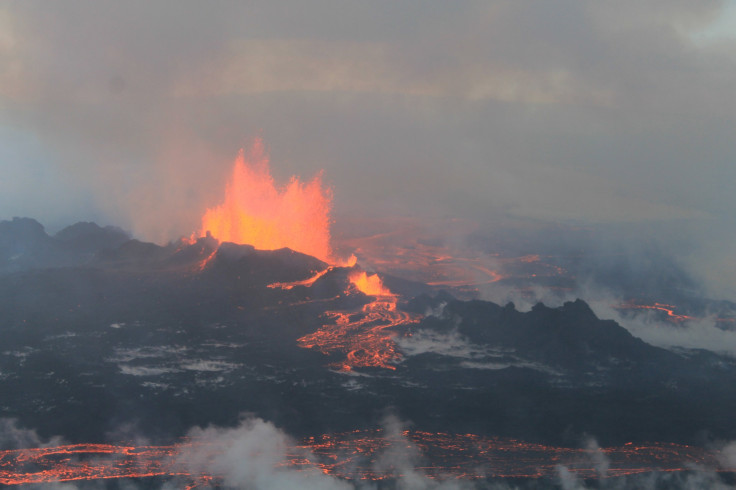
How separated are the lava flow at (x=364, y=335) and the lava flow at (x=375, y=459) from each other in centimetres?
3272

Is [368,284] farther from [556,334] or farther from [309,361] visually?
[309,361]

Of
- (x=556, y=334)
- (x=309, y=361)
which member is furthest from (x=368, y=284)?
(x=309, y=361)

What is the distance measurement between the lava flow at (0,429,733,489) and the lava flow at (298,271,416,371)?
32.7 m

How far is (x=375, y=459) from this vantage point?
99250 millimetres

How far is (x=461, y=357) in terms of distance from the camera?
145 meters

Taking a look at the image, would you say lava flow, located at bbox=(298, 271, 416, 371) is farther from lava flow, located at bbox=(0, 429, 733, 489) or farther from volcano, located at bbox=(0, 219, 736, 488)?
lava flow, located at bbox=(0, 429, 733, 489)

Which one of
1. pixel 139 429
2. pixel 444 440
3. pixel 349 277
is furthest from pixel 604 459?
pixel 349 277

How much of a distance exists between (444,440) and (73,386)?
199 ft

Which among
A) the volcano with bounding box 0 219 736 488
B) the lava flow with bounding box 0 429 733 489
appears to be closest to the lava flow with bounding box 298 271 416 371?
the volcano with bounding box 0 219 736 488

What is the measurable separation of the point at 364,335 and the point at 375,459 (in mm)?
57289

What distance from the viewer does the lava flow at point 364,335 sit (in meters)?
142

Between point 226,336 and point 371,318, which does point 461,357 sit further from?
point 226,336

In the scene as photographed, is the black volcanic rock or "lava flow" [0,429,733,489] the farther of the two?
the black volcanic rock

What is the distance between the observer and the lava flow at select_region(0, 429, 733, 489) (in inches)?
3617
